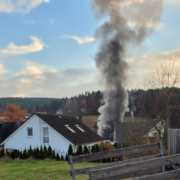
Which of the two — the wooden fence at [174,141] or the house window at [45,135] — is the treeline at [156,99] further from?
the house window at [45,135]

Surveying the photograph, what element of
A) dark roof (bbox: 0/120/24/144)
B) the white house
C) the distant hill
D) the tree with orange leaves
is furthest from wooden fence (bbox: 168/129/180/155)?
the distant hill

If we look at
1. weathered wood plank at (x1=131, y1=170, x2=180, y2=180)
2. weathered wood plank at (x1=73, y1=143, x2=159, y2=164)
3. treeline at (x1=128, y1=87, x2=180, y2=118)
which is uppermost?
treeline at (x1=128, y1=87, x2=180, y2=118)

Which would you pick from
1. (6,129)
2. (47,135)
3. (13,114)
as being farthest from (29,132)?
(13,114)

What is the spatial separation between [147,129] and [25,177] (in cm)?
861

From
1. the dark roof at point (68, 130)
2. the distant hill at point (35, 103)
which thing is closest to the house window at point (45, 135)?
the dark roof at point (68, 130)

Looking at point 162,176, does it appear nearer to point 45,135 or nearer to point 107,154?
point 107,154

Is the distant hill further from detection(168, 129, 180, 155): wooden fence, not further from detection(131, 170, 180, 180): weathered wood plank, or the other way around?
detection(131, 170, 180, 180): weathered wood plank

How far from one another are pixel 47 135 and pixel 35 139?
1.20 m

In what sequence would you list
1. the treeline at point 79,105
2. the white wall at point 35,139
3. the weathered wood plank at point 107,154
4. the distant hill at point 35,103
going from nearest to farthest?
the weathered wood plank at point 107,154
the white wall at point 35,139
the treeline at point 79,105
the distant hill at point 35,103

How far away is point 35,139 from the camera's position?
75.9ft

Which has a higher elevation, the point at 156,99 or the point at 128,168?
the point at 156,99

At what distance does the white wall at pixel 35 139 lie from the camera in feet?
72.0

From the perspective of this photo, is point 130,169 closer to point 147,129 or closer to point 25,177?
point 25,177

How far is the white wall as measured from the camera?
22.0m
